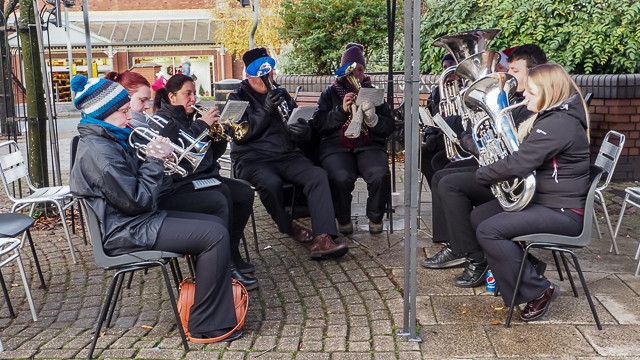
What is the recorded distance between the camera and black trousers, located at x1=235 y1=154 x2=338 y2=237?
5.36m

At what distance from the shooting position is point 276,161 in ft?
18.9

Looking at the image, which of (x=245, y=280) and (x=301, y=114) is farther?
(x=301, y=114)

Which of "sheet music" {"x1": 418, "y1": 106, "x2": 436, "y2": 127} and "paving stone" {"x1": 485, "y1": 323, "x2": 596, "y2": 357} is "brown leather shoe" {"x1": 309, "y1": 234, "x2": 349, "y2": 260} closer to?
"sheet music" {"x1": 418, "y1": 106, "x2": 436, "y2": 127}

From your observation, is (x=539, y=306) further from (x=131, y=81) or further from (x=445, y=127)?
(x=131, y=81)

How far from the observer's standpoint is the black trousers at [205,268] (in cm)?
388

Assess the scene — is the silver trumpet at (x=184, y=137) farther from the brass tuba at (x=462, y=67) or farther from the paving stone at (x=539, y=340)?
the paving stone at (x=539, y=340)

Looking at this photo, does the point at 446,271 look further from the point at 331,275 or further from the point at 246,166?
the point at 246,166

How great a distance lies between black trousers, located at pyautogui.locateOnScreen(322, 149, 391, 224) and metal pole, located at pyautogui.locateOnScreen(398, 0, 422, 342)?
6.25 ft

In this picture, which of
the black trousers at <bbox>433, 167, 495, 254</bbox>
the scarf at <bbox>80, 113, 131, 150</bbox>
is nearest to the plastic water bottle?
the black trousers at <bbox>433, 167, 495, 254</bbox>

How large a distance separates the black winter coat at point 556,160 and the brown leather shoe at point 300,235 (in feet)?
6.33

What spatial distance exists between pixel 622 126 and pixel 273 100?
4603mm

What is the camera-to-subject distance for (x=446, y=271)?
5078mm

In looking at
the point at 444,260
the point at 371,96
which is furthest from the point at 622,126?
the point at 444,260

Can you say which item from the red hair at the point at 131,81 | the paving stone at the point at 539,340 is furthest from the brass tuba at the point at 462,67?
the red hair at the point at 131,81
